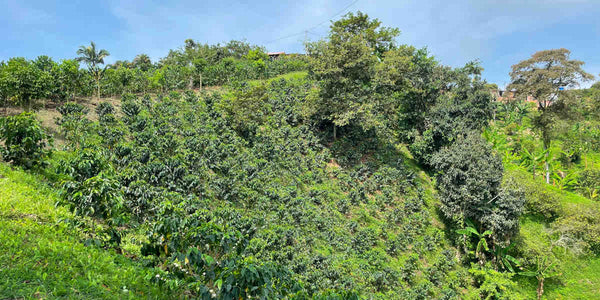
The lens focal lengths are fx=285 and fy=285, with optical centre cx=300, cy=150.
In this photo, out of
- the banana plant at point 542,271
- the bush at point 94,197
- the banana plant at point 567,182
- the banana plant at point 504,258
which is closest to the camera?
the bush at point 94,197

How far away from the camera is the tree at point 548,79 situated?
22500 millimetres

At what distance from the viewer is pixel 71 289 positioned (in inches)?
164

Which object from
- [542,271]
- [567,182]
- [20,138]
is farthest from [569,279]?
[20,138]

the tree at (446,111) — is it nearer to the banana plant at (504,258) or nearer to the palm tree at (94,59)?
the banana plant at (504,258)

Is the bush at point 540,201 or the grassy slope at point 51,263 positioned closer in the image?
the grassy slope at point 51,263

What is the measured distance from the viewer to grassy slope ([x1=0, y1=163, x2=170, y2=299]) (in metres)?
4.07

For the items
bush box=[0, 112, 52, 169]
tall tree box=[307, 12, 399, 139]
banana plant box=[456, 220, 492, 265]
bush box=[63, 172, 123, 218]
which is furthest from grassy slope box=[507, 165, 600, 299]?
bush box=[0, 112, 52, 169]

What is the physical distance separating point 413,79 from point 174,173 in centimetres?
1862

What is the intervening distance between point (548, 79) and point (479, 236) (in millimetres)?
16596

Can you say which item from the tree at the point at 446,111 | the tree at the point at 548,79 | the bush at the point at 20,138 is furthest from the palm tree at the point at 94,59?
the tree at the point at 548,79

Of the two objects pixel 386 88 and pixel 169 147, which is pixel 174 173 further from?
pixel 386 88

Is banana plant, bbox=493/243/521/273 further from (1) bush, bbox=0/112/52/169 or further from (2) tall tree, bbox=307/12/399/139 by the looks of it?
(1) bush, bbox=0/112/52/169

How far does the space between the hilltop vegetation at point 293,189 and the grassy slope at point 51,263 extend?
4 cm

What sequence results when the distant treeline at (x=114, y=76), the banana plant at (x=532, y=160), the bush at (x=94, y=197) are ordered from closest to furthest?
the bush at (x=94, y=197) → the distant treeline at (x=114, y=76) → the banana plant at (x=532, y=160)
